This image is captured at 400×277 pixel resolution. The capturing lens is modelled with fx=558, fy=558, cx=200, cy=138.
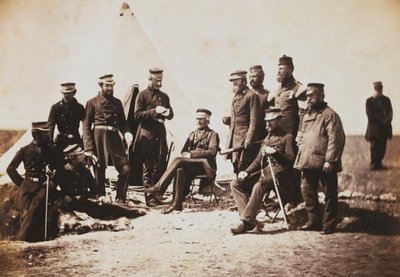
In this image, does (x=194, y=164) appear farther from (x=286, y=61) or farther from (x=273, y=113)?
(x=286, y=61)

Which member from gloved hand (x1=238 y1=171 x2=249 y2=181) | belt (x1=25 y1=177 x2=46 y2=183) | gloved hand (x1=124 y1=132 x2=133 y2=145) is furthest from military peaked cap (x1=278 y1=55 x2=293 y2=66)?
belt (x1=25 y1=177 x2=46 y2=183)

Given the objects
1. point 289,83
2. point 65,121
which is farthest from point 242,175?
point 65,121

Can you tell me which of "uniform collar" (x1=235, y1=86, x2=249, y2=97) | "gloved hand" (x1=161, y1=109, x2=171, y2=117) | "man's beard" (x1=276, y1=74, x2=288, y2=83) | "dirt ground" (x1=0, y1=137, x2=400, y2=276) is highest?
"man's beard" (x1=276, y1=74, x2=288, y2=83)

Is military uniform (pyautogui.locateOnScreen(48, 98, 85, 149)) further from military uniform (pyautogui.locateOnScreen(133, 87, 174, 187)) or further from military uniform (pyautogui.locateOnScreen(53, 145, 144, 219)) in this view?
military uniform (pyautogui.locateOnScreen(133, 87, 174, 187))

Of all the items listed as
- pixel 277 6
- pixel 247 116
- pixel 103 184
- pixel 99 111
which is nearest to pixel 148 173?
pixel 103 184

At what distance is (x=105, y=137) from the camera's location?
192 inches

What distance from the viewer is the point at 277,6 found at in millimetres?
4633

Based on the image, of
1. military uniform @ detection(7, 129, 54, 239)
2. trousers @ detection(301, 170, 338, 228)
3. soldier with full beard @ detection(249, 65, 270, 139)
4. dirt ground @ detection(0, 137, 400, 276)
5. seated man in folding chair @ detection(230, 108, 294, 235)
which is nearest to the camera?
dirt ground @ detection(0, 137, 400, 276)

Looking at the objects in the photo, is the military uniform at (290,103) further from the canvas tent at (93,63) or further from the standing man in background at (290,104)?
the canvas tent at (93,63)

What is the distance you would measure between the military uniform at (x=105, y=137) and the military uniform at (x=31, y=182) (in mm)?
370

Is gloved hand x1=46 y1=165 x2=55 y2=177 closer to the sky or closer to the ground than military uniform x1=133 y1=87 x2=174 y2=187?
closer to the ground

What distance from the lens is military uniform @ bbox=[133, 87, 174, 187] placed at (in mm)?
4812

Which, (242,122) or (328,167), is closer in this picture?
(328,167)

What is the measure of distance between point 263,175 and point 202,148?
57 cm
